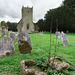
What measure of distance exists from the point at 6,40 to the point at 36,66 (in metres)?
2.83

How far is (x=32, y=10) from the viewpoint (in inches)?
1359

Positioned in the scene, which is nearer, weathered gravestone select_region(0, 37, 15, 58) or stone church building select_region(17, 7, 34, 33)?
weathered gravestone select_region(0, 37, 15, 58)

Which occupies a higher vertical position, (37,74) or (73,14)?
(73,14)

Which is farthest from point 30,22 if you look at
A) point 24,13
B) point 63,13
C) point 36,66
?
point 36,66

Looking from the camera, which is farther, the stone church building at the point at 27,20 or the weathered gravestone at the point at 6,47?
the stone church building at the point at 27,20

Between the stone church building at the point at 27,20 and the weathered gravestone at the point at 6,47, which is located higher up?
the stone church building at the point at 27,20

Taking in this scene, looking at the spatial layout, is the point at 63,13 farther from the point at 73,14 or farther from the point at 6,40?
the point at 6,40

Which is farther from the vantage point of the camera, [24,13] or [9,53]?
[24,13]

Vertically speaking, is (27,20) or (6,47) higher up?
(27,20)

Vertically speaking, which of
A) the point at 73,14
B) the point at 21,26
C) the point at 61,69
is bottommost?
the point at 61,69

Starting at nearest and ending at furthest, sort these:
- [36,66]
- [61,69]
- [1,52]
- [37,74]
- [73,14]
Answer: [37,74] → [61,69] → [36,66] → [1,52] → [73,14]

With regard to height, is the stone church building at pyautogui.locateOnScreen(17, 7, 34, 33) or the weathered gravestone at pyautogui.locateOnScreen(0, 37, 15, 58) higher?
the stone church building at pyautogui.locateOnScreen(17, 7, 34, 33)

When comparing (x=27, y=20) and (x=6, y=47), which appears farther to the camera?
(x=27, y=20)

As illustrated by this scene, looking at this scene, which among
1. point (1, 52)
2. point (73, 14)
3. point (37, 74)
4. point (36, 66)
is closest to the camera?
point (37, 74)
